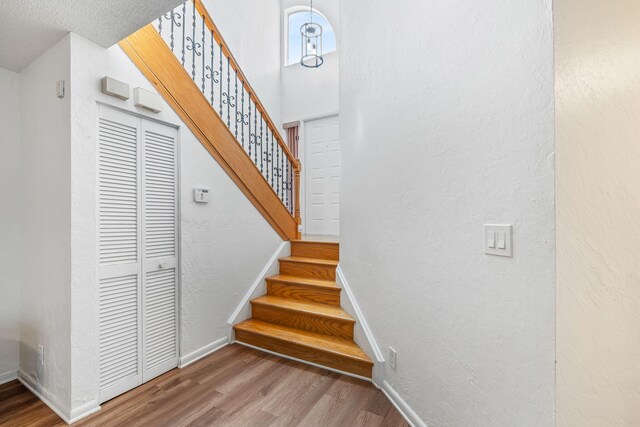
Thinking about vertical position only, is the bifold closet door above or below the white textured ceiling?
below

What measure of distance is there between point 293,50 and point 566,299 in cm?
546

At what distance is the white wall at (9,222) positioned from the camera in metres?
2.12

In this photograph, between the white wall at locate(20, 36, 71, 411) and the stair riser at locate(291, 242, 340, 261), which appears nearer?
the white wall at locate(20, 36, 71, 411)

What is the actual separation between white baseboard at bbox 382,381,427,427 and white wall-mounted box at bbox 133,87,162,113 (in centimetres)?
246

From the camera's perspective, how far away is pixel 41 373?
1993mm

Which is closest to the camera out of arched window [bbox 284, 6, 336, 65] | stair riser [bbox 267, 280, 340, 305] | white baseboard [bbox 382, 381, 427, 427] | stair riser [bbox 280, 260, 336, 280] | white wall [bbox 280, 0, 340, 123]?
white baseboard [bbox 382, 381, 427, 427]

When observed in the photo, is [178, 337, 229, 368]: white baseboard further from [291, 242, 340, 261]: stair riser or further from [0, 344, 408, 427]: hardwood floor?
[291, 242, 340, 261]: stair riser

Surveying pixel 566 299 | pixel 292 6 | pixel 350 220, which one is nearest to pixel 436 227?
pixel 566 299

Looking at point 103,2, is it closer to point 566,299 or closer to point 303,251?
point 566,299

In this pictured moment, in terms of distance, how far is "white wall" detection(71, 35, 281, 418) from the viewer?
179 centimetres

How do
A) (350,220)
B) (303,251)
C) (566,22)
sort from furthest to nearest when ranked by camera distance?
(303,251) → (350,220) → (566,22)

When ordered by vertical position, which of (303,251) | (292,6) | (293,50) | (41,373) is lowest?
(41,373)

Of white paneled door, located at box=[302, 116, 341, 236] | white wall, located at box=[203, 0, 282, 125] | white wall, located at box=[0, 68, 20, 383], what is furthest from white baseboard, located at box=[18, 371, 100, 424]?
white wall, located at box=[203, 0, 282, 125]

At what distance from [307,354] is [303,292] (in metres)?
0.63
